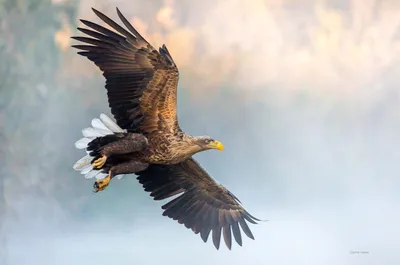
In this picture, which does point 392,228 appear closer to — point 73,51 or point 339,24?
point 339,24

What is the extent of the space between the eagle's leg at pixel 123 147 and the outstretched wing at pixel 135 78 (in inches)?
2.0

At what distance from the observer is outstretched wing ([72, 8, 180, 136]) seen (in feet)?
12.1

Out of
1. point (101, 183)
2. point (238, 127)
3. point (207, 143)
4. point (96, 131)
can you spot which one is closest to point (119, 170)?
point (101, 183)

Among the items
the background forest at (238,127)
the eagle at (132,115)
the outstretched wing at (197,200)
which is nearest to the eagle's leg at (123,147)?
the eagle at (132,115)

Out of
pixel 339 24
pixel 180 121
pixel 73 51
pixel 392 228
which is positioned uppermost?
pixel 339 24

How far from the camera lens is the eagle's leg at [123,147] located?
3.71 m

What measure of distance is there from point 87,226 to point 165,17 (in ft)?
4.12

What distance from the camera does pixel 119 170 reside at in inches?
150

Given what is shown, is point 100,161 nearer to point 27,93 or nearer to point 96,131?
point 96,131

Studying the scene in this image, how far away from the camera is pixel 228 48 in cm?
427

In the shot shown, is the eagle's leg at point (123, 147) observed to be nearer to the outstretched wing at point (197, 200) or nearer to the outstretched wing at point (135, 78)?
the outstretched wing at point (135, 78)

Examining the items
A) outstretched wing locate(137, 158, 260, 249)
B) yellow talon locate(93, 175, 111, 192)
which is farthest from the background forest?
yellow talon locate(93, 175, 111, 192)

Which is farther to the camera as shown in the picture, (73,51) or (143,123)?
(73,51)

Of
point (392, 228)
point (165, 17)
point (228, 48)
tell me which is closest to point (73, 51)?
point (165, 17)
